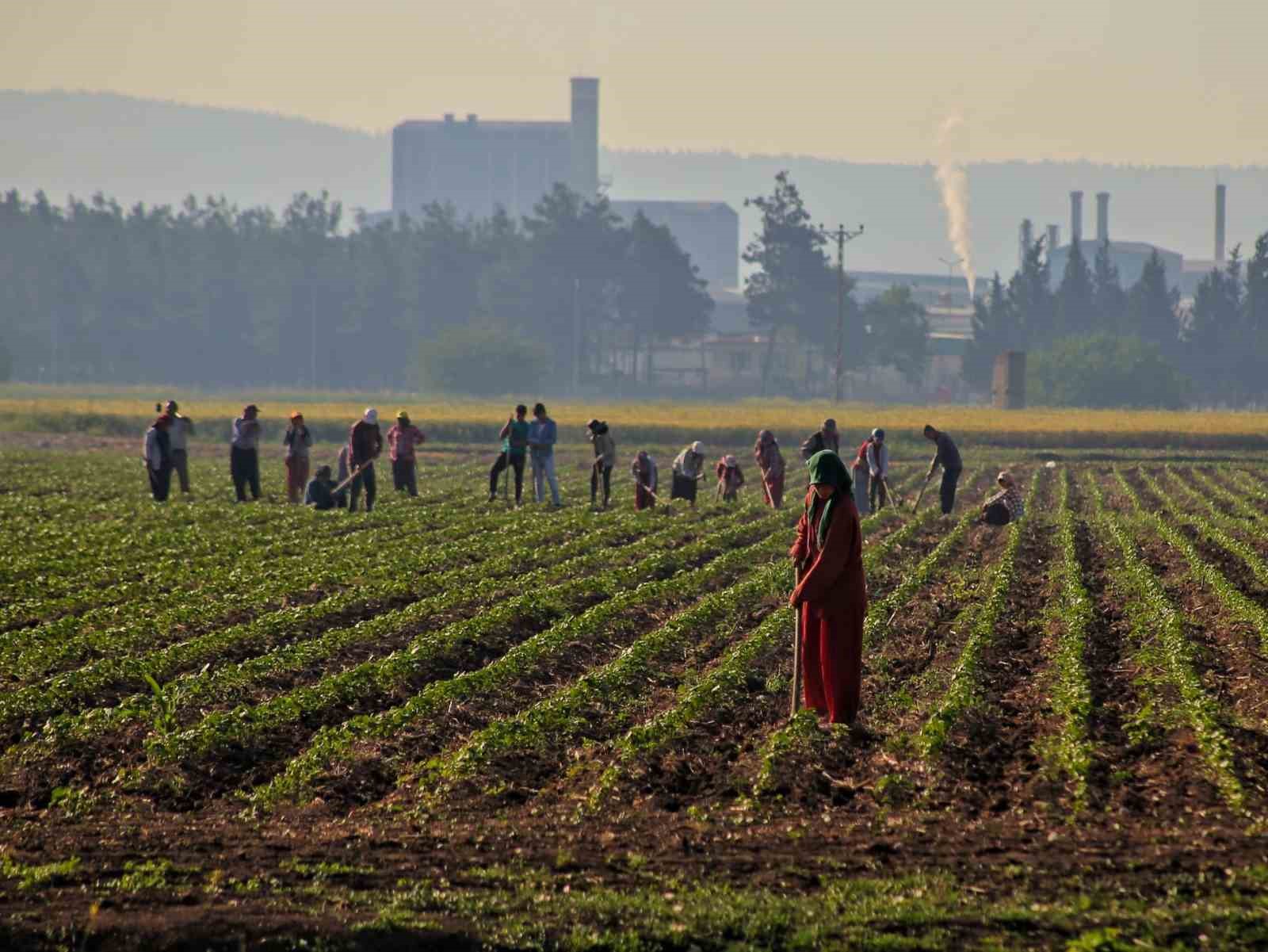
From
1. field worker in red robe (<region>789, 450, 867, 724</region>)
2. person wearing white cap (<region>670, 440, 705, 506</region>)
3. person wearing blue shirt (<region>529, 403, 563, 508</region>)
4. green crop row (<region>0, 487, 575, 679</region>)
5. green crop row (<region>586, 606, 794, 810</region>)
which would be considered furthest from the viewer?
person wearing white cap (<region>670, 440, 705, 506</region>)

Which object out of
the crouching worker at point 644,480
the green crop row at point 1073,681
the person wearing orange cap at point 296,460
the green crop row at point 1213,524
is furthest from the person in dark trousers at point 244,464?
the green crop row at point 1213,524

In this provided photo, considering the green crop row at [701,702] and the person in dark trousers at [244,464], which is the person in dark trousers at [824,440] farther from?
the person in dark trousers at [244,464]

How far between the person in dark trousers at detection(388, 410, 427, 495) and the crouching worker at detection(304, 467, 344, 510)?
2.11 meters

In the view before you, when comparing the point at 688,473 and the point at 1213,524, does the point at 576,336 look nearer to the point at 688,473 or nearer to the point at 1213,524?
the point at 688,473

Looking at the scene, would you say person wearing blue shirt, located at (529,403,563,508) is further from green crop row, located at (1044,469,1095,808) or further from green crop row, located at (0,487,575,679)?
green crop row, located at (1044,469,1095,808)

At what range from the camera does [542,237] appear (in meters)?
127

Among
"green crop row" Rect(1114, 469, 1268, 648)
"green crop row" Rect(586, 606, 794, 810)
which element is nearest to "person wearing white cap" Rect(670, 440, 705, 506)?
"green crop row" Rect(1114, 469, 1268, 648)

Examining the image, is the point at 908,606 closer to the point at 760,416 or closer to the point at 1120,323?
the point at 760,416

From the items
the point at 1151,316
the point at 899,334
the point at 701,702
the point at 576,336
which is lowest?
the point at 701,702

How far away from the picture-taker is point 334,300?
129250 millimetres

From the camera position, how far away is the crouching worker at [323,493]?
1221 inches

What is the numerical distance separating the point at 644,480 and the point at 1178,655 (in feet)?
55.2

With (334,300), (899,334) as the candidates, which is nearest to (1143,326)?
(899,334)

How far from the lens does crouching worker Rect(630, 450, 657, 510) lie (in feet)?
104
